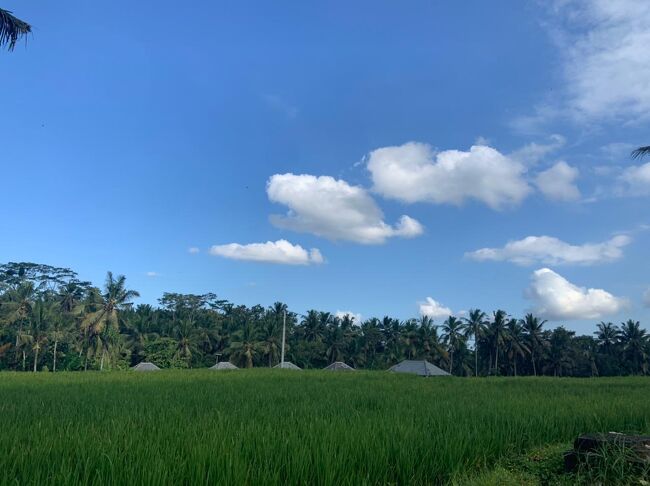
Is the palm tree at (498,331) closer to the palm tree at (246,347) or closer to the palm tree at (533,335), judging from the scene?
the palm tree at (533,335)

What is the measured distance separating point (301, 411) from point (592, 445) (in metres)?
4.91

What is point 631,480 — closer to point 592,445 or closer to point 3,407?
point 592,445

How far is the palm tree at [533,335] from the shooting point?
5044 cm

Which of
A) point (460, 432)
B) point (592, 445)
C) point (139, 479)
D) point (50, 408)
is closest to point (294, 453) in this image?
point (139, 479)

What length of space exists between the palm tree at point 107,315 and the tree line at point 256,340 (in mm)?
78

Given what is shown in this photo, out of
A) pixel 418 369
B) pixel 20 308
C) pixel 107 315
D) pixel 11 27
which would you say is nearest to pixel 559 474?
pixel 11 27

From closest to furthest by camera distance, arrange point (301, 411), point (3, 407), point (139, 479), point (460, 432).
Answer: point (139, 479) → point (460, 432) → point (301, 411) → point (3, 407)

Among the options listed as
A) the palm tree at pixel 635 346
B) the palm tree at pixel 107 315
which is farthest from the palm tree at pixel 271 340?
the palm tree at pixel 635 346

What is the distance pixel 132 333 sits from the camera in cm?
4994

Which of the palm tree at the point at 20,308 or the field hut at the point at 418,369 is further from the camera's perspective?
the palm tree at the point at 20,308

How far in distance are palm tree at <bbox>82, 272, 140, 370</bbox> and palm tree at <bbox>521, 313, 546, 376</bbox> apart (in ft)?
124

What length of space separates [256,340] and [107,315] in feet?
48.7

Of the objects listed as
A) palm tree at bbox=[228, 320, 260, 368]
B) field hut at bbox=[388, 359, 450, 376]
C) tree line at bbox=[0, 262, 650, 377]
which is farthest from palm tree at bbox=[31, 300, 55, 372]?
field hut at bbox=[388, 359, 450, 376]

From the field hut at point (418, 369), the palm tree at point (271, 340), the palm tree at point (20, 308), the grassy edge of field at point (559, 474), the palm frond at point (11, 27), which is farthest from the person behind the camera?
the palm tree at point (271, 340)
